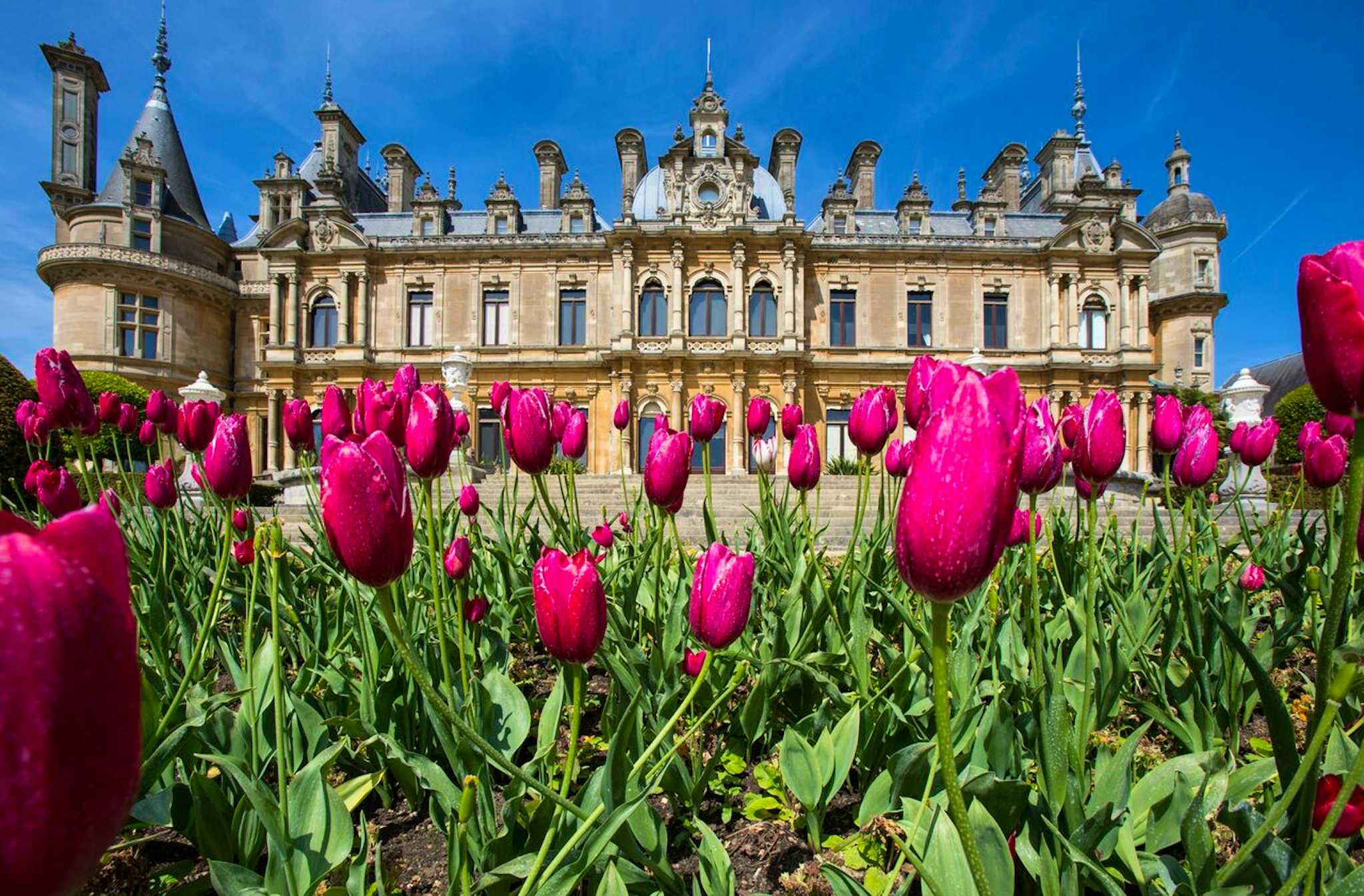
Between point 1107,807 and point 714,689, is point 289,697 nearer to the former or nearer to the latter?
point 714,689

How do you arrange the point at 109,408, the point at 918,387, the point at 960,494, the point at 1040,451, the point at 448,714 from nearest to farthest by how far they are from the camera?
the point at 960,494 < the point at 448,714 < the point at 1040,451 < the point at 918,387 < the point at 109,408

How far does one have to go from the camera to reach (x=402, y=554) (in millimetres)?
938

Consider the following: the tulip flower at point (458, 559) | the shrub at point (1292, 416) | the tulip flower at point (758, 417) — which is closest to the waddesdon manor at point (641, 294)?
the shrub at point (1292, 416)

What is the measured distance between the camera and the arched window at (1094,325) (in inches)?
864

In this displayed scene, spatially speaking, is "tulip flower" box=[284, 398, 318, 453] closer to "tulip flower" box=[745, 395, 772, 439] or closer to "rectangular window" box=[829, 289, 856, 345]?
"tulip flower" box=[745, 395, 772, 439]

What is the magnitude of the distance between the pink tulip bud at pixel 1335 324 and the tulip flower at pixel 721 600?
773 mm

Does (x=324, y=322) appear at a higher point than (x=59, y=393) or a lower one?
higher

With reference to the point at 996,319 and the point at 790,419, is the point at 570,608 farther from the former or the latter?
the point at 996,319

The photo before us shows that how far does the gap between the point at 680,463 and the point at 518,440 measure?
40 centimetres

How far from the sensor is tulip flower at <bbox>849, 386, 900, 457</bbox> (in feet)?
7.39

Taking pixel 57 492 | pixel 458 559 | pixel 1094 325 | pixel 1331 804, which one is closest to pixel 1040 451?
pixel 1331 804

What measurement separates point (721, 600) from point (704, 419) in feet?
4.84

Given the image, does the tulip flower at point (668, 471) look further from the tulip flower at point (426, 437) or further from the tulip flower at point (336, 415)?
the tulip flower at point (336, 415)

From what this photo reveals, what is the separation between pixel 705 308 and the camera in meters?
21.7
